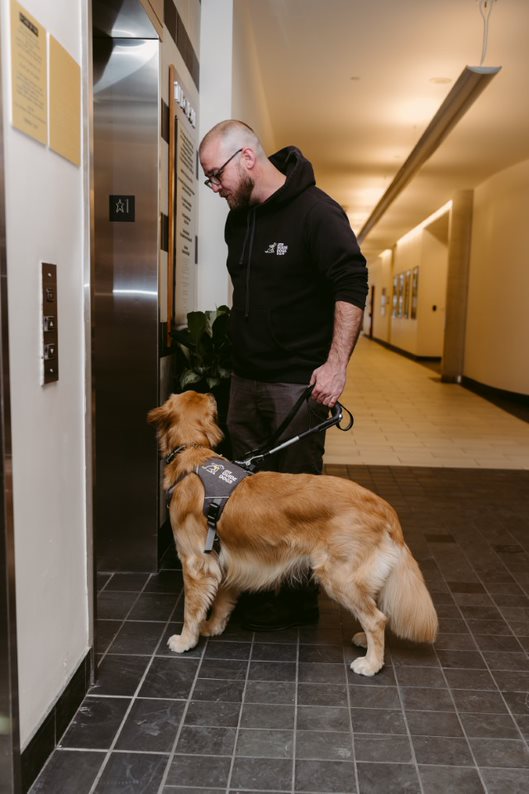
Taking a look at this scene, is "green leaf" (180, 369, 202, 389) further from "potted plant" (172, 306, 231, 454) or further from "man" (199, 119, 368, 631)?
"man" (199, 119, 368, 631)

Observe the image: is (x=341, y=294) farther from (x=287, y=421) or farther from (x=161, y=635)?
(x=161, y=635)

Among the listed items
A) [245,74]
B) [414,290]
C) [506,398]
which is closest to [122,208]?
[245,74]

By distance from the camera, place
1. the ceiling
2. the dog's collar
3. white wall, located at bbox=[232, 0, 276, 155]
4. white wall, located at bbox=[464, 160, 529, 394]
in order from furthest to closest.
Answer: white wall, located at bbox=[464, 160, 529, 394] → the ceiling → white wall, located at bbox=[232, 0, 276, 155] → the dog's collar

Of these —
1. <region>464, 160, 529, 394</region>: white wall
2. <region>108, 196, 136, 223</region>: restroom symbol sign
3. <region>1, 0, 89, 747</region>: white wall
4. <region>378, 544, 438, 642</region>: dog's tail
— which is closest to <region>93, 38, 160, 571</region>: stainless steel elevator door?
<region>108, 196, 136, 223</region>: restroom symbol sign

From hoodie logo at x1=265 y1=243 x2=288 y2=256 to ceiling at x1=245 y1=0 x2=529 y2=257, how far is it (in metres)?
3.32

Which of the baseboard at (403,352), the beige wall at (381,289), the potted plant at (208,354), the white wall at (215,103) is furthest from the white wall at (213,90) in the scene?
the beige wall at (381,289)

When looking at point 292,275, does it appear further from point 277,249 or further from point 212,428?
point 212,428

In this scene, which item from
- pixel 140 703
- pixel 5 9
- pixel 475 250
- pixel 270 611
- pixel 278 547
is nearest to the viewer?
pixel 5 9

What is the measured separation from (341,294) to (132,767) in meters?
1.71

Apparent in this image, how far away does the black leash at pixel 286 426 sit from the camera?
2607 mm

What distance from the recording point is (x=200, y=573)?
2.53m

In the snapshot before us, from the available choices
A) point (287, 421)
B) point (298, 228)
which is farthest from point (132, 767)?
point (298, 228)

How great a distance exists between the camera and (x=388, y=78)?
692cm

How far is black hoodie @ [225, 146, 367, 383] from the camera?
2662 mm
